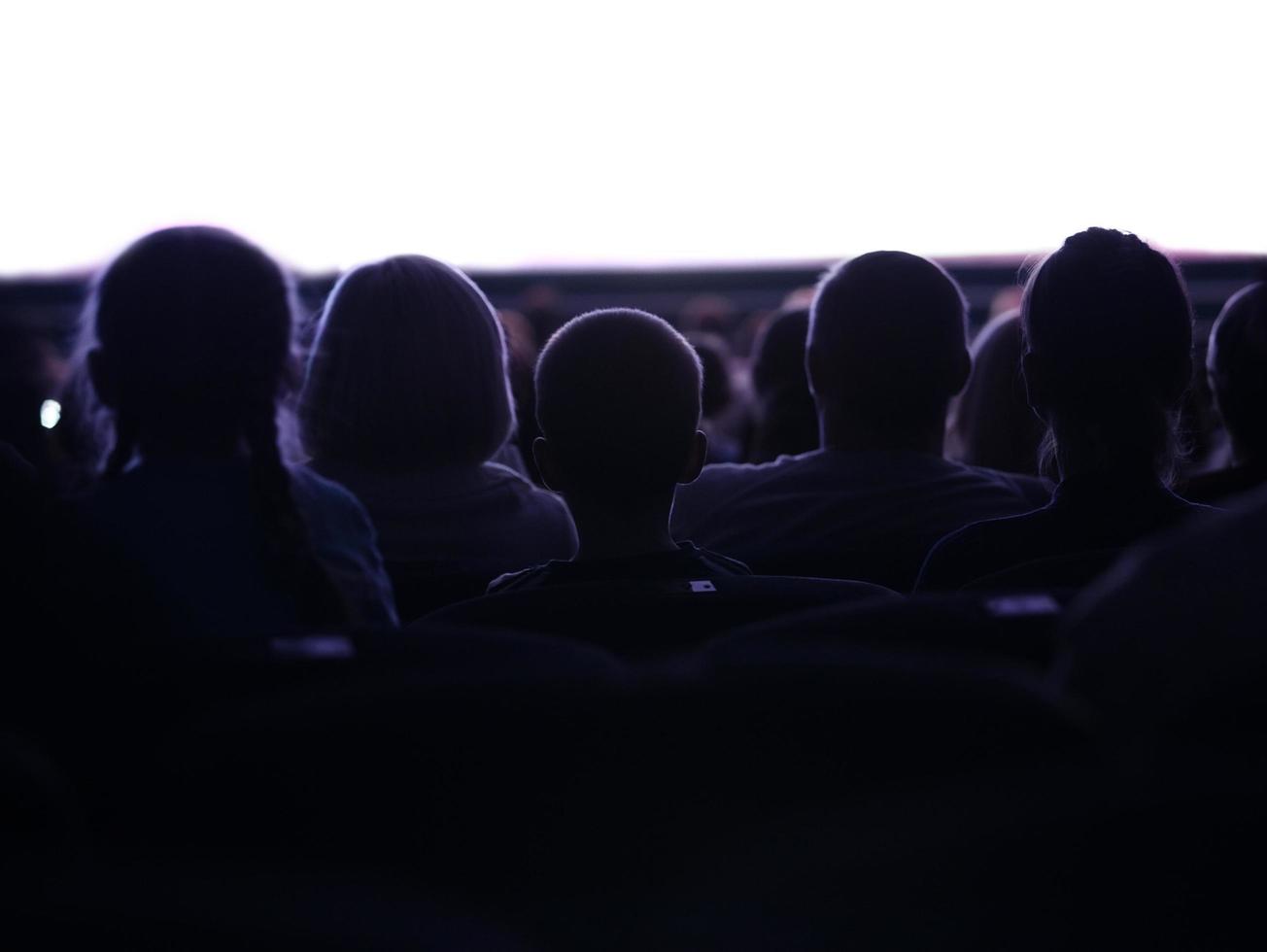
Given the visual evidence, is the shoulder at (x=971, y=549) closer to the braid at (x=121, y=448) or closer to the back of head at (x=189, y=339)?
the back of head at (x=189, y=339)

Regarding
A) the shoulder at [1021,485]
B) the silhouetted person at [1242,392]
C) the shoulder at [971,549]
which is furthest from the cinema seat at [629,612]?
the silhouetted person at [1242,392]

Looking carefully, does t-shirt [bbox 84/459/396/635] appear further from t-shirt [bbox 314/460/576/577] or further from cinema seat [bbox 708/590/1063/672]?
cinema seat [bbox 708/590/1063/672]

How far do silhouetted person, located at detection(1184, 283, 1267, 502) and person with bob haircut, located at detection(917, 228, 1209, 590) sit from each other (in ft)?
1.40

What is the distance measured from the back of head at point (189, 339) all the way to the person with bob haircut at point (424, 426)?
0.54m

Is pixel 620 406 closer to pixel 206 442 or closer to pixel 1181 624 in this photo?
pixel 206 442

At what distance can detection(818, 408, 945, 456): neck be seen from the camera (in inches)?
91.5

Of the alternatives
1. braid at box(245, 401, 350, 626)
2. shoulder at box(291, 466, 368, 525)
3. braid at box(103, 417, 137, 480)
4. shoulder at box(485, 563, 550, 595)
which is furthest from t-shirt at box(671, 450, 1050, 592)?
braid at box(103, 417, 137, 480)

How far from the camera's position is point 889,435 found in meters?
2.32

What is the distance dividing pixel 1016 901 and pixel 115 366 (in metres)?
1.18

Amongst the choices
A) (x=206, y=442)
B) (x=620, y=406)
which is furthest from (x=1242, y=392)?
(x=206, y=442)

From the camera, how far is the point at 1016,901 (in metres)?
0.76

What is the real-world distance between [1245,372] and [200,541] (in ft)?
5.81

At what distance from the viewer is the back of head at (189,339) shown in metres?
1.52

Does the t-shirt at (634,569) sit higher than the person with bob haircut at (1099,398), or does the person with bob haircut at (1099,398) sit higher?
the person with bob haircut at (1099,398)
